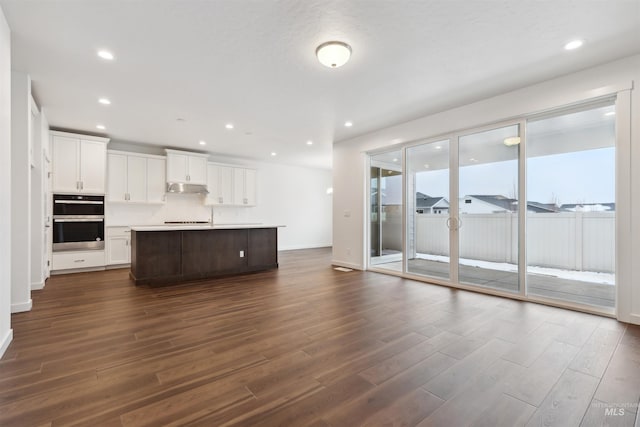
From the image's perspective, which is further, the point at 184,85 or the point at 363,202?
the point at 363,202

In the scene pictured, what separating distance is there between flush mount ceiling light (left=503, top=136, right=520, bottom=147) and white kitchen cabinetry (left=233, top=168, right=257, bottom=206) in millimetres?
6256

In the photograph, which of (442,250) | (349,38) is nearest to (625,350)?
(442,250)

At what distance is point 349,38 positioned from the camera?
2674mm

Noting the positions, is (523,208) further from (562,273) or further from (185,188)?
(185,188)

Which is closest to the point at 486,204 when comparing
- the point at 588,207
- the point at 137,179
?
the point at 588,207

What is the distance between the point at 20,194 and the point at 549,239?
663 cm

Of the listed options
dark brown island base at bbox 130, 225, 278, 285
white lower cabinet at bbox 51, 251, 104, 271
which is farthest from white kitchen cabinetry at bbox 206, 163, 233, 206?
white lower cabinet at bbox 51, 251, 104, 271

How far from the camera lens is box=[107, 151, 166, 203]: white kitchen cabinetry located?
6.17 m

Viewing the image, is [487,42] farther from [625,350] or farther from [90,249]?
[90,249]

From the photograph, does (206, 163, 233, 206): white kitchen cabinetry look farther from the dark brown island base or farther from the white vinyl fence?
the white vinyl fence

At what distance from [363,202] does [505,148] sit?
2.62 metres

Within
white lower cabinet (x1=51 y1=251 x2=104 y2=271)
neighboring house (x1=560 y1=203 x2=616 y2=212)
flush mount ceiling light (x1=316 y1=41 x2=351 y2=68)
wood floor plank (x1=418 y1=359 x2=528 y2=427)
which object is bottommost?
wood floor plank (x1=418 y1=359 x2=528 y2=427)

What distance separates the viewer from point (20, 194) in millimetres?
3266

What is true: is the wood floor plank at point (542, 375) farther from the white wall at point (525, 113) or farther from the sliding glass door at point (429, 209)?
the sliding glass door at point (429, 209)
